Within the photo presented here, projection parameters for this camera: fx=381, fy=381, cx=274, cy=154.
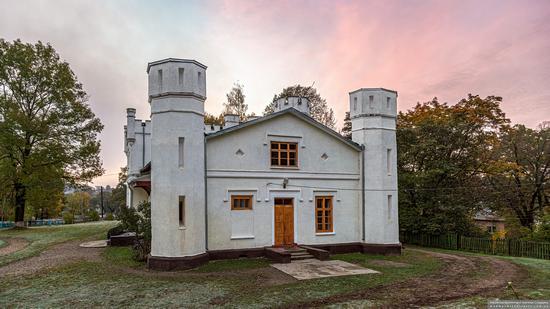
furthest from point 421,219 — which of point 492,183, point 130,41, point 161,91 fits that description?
point 130,41

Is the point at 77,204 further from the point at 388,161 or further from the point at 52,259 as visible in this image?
the point at 388,161

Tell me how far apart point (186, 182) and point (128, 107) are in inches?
536

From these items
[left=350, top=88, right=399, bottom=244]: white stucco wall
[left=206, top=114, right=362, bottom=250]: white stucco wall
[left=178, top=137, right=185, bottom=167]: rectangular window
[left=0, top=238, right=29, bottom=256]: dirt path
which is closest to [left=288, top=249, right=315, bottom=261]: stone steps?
[left=206, top=114, right=362, bottom=250]: white stucco wall

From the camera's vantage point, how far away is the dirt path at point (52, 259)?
13.6m

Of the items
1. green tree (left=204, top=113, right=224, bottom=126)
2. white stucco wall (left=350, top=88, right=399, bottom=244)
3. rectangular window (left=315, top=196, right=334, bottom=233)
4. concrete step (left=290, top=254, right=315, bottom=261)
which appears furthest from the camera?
green tree (left=204, top=113, right=224, bottom=126)

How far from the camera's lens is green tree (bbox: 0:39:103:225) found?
2642cm

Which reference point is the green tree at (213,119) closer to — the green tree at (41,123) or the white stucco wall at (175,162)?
the green tree at (41,123)

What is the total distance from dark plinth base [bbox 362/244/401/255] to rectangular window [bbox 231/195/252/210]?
5.62 meters

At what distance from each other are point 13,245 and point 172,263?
12.7 meters

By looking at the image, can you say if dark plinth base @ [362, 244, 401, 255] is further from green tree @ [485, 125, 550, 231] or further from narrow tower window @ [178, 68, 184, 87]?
green tree @ [485, 125, 550, 231]

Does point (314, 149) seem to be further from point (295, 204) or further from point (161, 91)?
point (161, 91)

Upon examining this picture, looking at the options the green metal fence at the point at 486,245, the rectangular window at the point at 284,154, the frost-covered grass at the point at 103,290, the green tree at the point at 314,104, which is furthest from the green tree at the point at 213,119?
the frost-covered grass at the point at 103,290

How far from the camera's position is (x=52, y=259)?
615 inches

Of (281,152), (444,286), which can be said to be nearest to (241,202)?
(281,152)
